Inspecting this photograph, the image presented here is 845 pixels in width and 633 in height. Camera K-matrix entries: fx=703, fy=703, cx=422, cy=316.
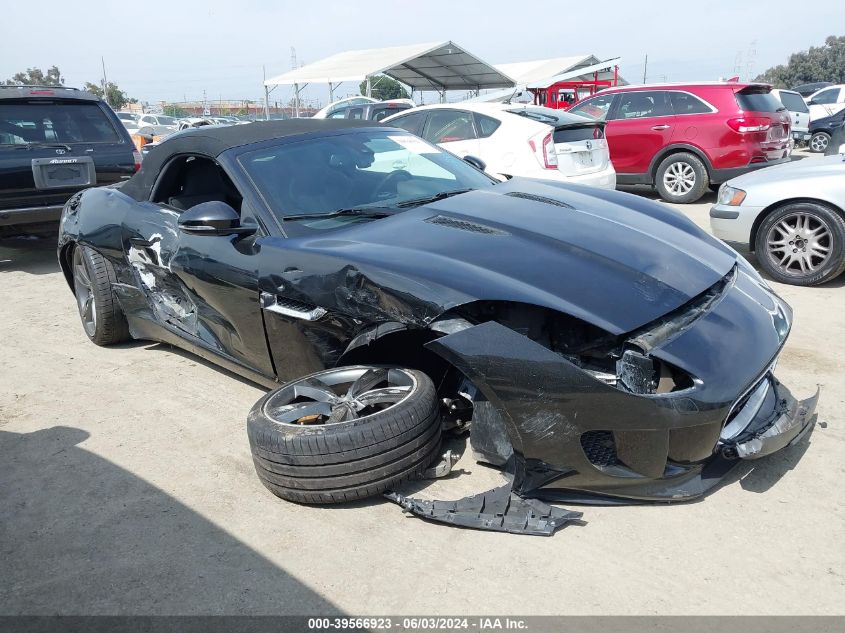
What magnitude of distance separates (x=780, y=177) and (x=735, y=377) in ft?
13.0

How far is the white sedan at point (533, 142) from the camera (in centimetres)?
752

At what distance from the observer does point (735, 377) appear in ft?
7.98

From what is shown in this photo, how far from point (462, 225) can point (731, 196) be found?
12.5 feet

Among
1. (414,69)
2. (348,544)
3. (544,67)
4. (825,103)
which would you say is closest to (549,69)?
(544,67)

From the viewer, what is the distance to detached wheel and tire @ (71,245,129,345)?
Answer: 4.53 meters

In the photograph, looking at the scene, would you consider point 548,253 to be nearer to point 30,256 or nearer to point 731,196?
point 731,196

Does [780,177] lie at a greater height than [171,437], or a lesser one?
greater

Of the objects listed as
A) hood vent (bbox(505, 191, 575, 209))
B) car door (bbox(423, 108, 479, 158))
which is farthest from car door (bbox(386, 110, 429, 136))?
hood vent (bbox(505, 191, 575, 209))

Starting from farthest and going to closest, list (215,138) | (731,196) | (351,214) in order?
1. (731,196)
2. (215,138)
3. (351,214)

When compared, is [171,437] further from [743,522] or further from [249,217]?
[743,522]

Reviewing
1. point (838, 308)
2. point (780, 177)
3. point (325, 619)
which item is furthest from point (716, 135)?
point (325, 619)

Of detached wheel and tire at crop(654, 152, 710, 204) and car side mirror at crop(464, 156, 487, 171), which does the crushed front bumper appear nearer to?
car side mirror at crop(464, 156, 487, 171)

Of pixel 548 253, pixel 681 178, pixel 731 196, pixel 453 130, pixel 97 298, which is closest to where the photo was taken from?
pixel 548 253

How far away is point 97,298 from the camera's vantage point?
4.60m
